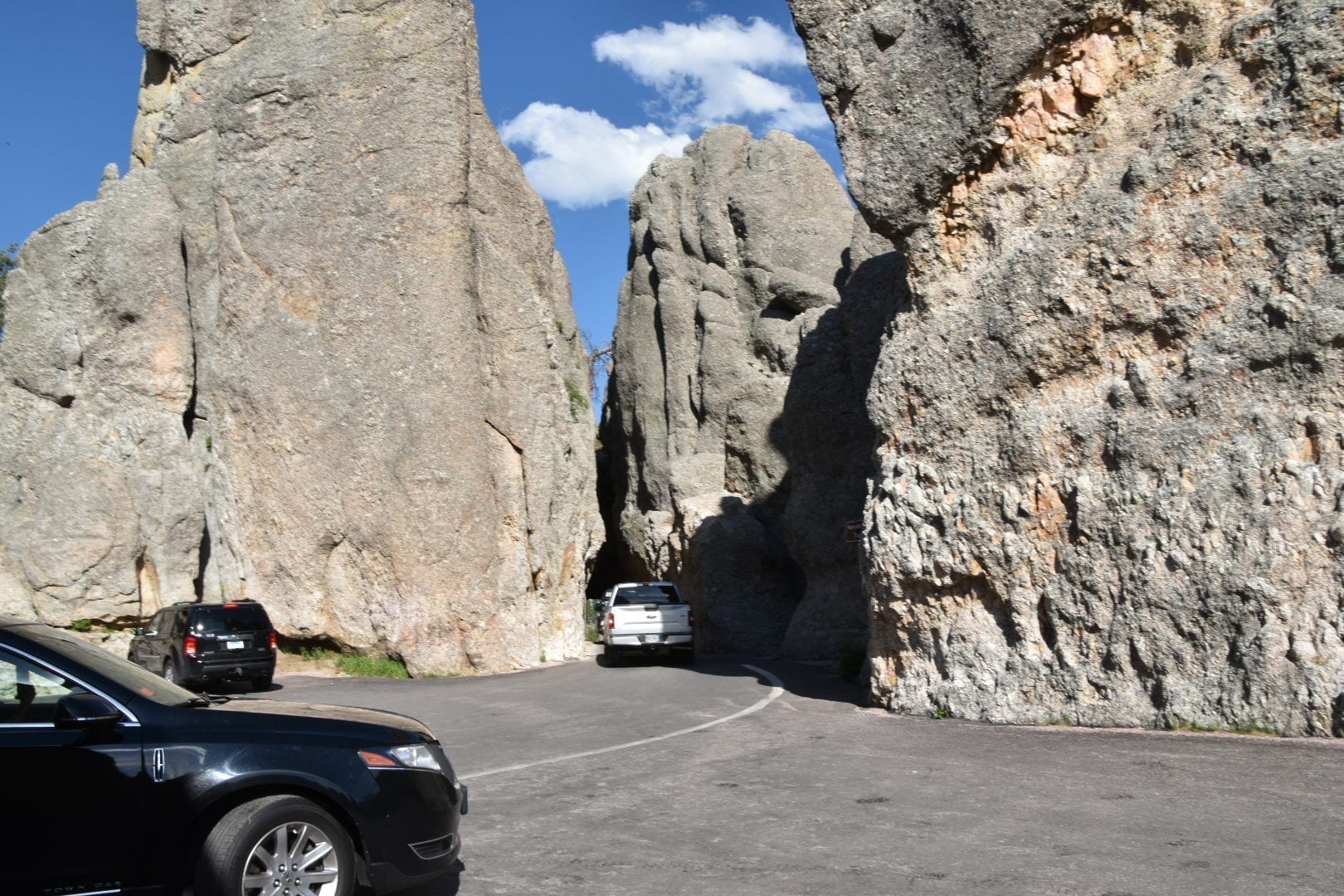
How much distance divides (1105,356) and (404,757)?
998cm

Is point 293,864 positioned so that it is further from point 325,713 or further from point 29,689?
point 29,689

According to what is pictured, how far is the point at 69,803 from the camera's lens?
4922 mm

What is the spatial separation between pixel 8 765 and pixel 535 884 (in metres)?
2.81

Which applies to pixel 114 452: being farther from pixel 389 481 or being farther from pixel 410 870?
pixel 410 870

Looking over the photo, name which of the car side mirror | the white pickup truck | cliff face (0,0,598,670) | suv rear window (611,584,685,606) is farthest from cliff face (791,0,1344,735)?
cliff face (0,0,598,670)

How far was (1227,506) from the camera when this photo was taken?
11.3 m

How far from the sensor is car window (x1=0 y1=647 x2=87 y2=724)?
5.14 metres

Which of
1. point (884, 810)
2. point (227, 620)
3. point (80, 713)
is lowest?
point (884, 810)

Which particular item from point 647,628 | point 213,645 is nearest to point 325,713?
point 213,645

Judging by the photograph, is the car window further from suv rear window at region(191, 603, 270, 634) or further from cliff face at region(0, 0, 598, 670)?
cliff face at region(0, 0, 598, 670)

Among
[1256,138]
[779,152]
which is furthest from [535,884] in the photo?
[779,152]

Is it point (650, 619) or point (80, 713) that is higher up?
point (80, 713)

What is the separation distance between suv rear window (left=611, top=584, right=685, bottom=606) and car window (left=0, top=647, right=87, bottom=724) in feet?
59.9

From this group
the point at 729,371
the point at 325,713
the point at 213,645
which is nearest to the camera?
the point at 325,713
